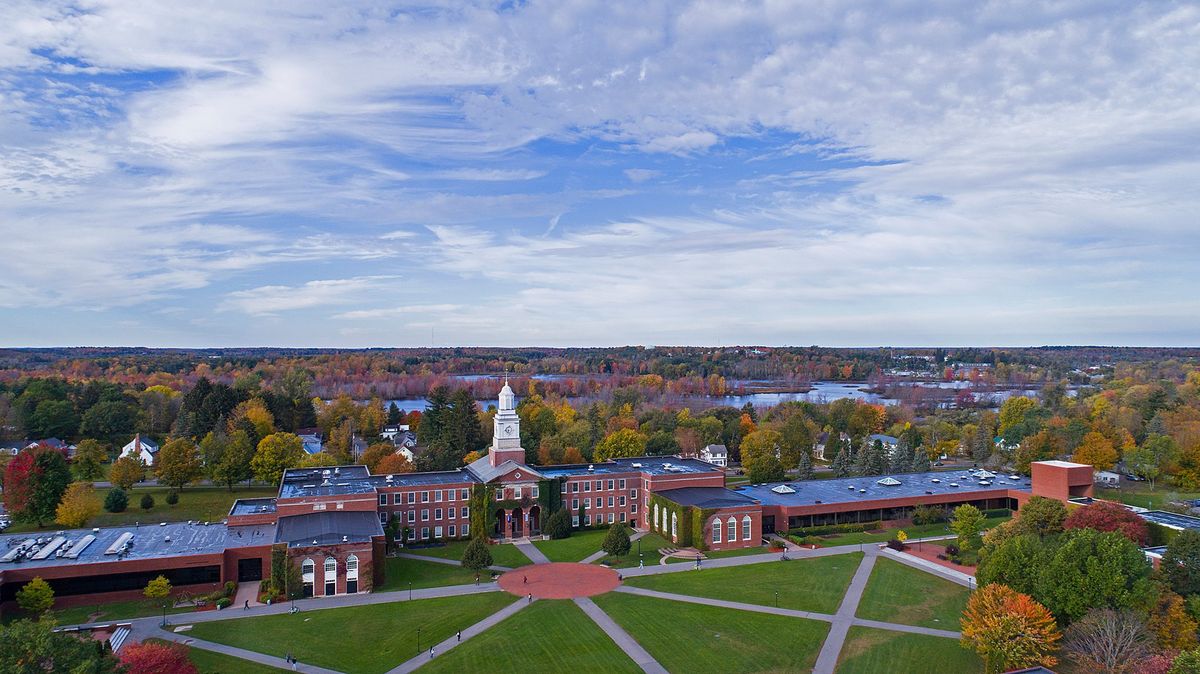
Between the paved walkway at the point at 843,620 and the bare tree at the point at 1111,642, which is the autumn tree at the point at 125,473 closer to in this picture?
the paved walkway at the point at 843,620

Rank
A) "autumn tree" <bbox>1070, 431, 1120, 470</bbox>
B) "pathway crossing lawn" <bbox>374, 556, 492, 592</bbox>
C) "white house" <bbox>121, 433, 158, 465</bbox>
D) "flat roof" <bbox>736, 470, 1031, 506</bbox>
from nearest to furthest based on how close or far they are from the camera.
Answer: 1. "pathway crossing lawn" <bbox>374, 556, 492, 592</bbox>
2. "flat roof" <bbox>736, 470, 1031, 506</bbox>
3. "autumn tree" <bbox>1070, 431, 1120, 470</bbox>
4. "white house" <bbox>121, 433, 158, 465</bbox>

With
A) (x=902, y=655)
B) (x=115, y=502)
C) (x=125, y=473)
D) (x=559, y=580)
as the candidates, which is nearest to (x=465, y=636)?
(x=559, y=580)

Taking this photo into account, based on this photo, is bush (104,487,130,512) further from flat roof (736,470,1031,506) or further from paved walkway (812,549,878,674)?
paved walkway (812,549,878,674)

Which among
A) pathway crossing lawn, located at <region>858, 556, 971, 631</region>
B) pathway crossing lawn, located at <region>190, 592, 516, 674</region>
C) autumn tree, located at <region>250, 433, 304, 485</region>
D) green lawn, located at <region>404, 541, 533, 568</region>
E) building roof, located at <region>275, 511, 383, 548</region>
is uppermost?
autumn tree, located at <region>250, 433, 304, 485</region>

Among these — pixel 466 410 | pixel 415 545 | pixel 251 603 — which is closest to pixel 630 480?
pixel 415 545

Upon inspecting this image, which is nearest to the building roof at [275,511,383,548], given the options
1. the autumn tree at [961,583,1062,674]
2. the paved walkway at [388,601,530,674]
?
the paved walkway at [388,601,530,674]

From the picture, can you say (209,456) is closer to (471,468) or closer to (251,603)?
(471,468)

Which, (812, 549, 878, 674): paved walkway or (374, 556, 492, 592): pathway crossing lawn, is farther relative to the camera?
(374, 556, 492, 592): pathway crossing lawn

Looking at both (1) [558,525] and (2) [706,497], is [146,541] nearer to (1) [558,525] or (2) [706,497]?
(1) [558,525]
